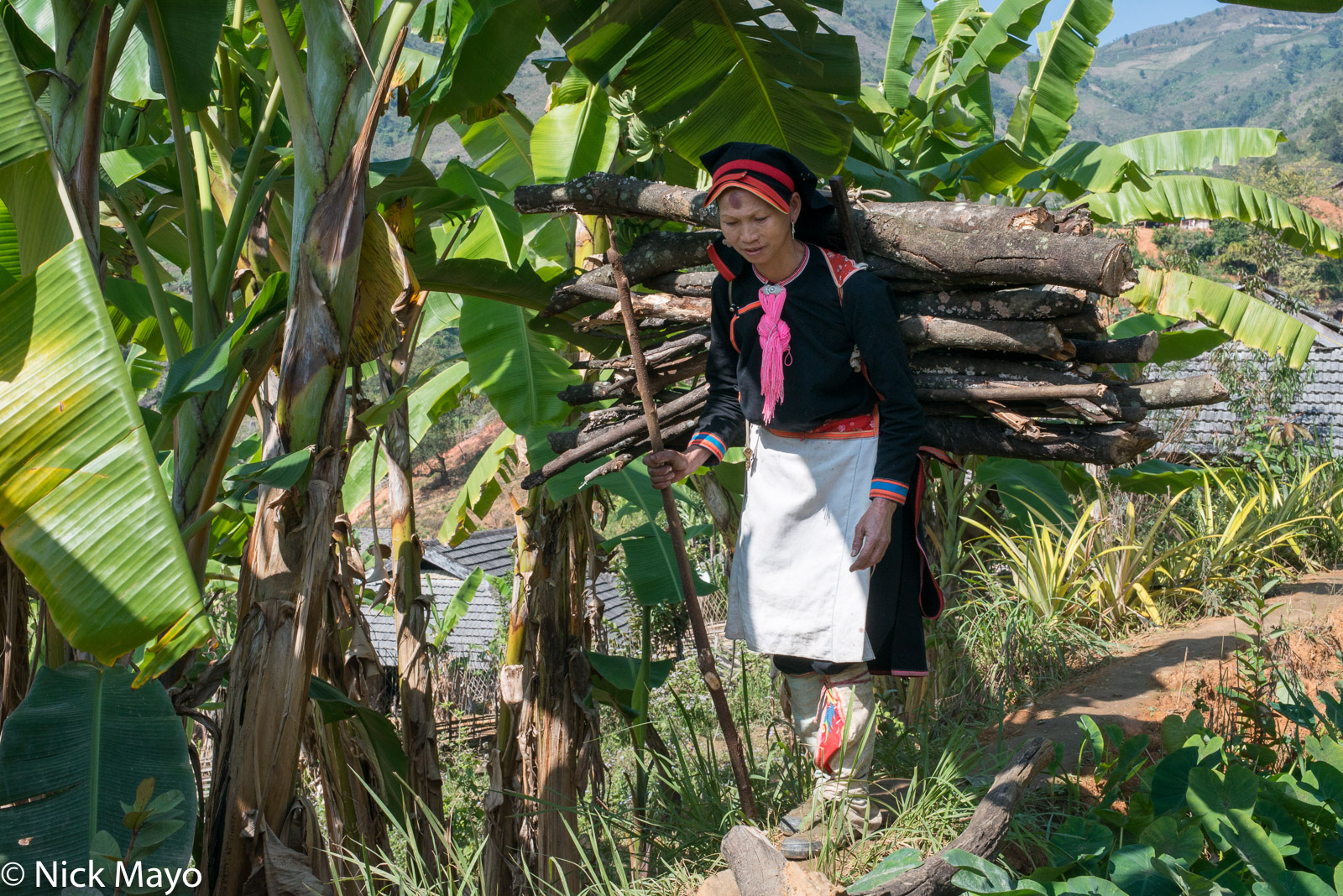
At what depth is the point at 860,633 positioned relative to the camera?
2.28 metres

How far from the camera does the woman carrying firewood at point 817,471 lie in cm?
220

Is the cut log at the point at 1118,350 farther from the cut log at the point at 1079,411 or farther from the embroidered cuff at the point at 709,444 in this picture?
the embroidered cuff at the point at 709,444

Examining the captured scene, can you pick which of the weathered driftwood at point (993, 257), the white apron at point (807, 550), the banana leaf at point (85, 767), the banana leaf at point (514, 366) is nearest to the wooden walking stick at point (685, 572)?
the white apron at point (807, 550)

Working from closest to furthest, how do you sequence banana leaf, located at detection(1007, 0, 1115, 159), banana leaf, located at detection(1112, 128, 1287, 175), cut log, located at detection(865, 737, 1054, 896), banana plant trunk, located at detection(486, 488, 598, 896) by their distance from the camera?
cut log, located at detection(865, 737, 1054, 896) < banana plant trunk, located at detection(486, 488, 598, 896) < banana leaf, located at detection(1007, 0, 1115, 159) < banana leaf, located at detection(1112, 128, 1287, 175)

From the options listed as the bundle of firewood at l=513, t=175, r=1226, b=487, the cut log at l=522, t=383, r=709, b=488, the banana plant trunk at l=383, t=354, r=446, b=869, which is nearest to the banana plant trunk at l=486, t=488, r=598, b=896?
the banana plant trunk at l=383, t=354, r=446, b=869

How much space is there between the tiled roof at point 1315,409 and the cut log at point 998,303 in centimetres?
Answer: 953

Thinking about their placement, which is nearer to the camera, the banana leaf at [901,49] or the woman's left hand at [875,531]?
the woman's left hand at [875,531]

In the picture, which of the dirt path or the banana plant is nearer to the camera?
the dirt path

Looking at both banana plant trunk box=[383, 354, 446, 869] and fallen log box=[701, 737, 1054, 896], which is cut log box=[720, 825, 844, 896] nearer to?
fallen log box=[701, 737, 1054, 896]

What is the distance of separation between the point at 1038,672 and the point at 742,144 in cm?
384

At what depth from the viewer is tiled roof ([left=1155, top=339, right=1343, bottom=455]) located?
34.9ft

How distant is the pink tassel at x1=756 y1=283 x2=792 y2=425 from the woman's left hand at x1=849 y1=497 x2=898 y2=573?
0.37 m

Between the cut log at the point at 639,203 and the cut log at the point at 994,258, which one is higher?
the cut log at the point at 639,203

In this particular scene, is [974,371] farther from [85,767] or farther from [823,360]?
[85,767]
